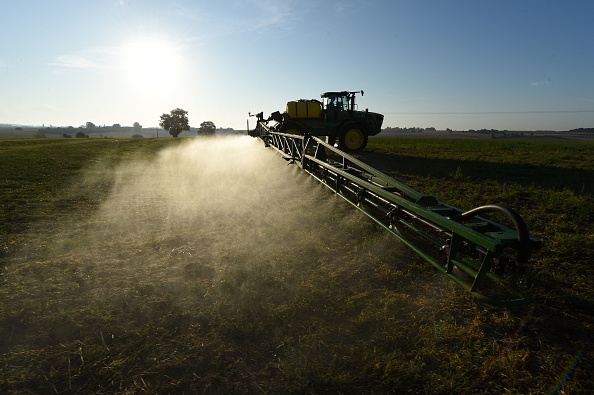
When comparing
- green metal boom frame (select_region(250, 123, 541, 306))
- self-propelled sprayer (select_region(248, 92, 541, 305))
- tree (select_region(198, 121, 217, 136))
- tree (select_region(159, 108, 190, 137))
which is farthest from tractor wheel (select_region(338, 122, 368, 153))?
tree (select_region(198, 121, 217, 136))

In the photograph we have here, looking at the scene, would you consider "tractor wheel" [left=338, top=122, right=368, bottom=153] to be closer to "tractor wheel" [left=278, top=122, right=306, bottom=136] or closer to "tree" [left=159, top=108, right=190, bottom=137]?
"tractor wheel" [left=278, top=122, right=306, bottom=136]

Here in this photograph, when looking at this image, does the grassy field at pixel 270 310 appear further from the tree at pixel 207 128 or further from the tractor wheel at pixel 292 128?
the tree at pixel 207 128

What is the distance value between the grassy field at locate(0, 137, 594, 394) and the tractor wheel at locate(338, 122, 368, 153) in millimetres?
8222

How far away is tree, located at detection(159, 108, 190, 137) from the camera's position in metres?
86.4

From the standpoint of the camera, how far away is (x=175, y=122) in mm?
87625

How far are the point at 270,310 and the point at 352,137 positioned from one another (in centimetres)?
1196

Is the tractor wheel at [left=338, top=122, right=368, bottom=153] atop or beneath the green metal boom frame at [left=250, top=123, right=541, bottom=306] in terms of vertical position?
atop

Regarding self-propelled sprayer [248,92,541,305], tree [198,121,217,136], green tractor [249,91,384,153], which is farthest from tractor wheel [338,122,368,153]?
tree [198,121,217,136]

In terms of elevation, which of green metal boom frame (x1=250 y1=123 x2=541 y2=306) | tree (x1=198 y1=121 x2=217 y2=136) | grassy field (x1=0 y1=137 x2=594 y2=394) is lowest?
grassy field (x1=0 y1=137 x2=594 y2=394)

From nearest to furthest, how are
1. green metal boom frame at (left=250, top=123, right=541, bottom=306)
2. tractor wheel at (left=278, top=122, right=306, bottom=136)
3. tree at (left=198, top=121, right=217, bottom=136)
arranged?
1. green metal boom frame at (left=250, top=123, right=541, bottom=306)
2. tractor wheel at (left=278, top=122, right=306, bottom=136)
3. tree at (left=198, top=121, right=217, bottom=136)

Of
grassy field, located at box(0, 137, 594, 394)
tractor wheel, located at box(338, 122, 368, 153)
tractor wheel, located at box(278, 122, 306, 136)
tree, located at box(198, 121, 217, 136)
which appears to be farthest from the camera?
tree, located at box(198, 121, 217, 136)

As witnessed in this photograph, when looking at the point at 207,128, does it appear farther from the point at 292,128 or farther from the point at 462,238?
the point at 462,238

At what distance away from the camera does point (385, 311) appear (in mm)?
2820

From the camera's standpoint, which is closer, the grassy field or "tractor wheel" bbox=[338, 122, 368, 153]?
the grassy field
